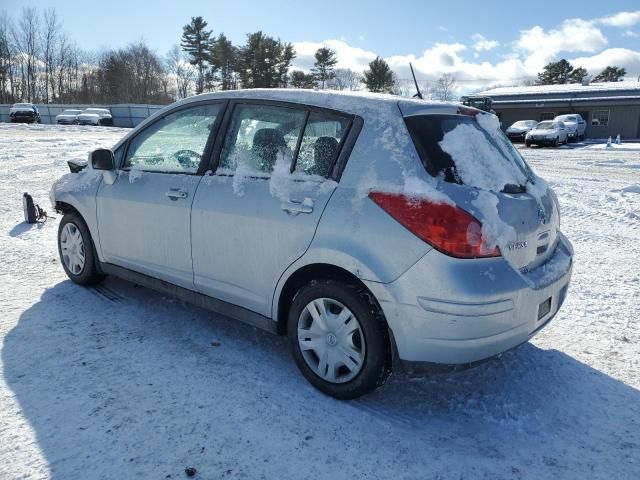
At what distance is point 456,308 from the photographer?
248 centimetres

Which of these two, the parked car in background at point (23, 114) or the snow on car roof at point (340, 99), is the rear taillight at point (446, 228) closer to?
the snow on car roof at point (340, 99)

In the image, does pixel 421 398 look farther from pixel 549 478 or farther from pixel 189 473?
pixel 189 473

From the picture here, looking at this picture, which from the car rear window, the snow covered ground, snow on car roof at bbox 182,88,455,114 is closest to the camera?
the snow covered ground

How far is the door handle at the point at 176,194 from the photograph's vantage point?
11.6 feet

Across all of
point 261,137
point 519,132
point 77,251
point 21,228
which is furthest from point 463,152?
point 519,132

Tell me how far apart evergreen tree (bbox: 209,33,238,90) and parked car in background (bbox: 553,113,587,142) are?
37308 millimetres

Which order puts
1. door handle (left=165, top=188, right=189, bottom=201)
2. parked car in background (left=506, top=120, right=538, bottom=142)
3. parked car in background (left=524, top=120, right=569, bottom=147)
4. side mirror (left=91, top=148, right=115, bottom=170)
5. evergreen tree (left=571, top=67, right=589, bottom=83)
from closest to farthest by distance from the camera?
door handle (left=165, top=188, right=189, bottom=201), side mirror (left=91, top=148, right=115, bottom=170), parked car in background (left=524, top=120, right=569, bottom=147), parked car in background (left=506, top=120, right=538, bottom=142), evergreen tree (left=571, top=67, right=589, bottom=83)

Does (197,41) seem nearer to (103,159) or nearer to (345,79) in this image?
(345,79)

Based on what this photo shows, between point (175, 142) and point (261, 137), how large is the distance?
3.09 ft

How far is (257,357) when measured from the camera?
346cm

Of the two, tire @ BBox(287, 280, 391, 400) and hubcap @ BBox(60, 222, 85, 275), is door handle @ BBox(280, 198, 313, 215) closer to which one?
tire @ BBox(287, 280, 391, 400)

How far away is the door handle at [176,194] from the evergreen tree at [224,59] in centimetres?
5743

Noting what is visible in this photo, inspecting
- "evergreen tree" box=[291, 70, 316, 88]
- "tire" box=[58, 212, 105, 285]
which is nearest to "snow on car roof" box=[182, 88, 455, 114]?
"tire" box=[58, 212, 105, 285]

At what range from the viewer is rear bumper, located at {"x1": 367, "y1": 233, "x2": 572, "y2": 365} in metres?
2.48
